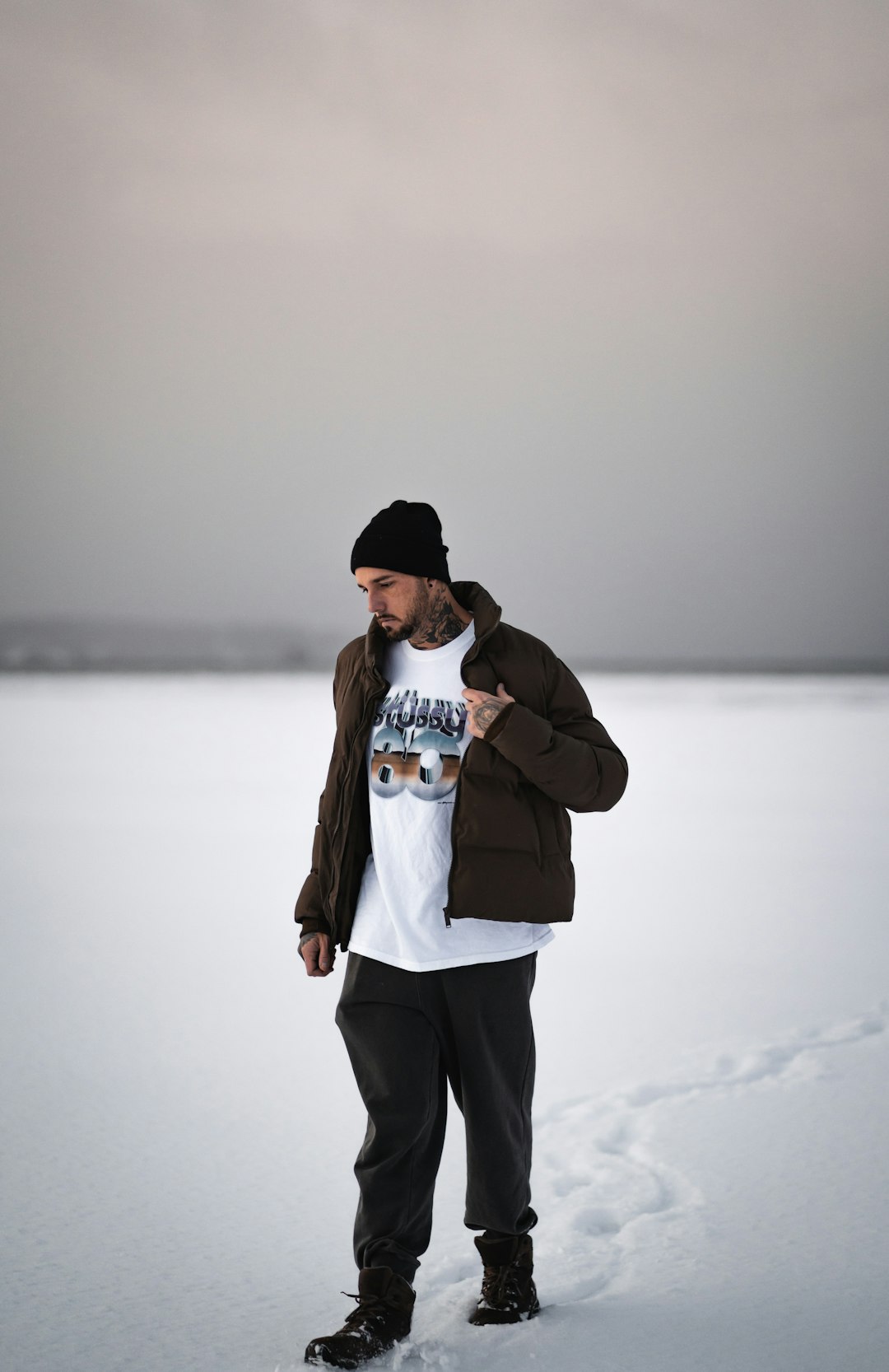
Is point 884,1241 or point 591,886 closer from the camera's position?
point 884,1241

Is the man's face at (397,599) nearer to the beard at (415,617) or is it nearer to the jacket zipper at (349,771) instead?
the beard at (415,617)

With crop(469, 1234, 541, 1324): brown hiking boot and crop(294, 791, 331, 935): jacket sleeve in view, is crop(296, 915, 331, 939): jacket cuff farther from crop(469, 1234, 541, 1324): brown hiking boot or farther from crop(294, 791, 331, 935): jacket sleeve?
crop(469, 1234, 541, 1324): brown hiking boot

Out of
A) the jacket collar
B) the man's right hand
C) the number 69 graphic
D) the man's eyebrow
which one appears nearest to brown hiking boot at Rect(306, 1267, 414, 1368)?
the man's right hand

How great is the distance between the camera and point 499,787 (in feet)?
6.44

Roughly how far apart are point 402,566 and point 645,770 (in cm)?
1118

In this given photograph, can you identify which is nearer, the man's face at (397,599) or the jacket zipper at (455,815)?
the jacket zipper at (455,815)

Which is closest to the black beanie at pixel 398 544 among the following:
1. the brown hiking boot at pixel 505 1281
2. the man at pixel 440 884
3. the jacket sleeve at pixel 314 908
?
the man at pixel 440 884

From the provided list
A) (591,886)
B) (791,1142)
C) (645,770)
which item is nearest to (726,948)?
(591,886)

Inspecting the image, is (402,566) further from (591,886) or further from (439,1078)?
(591,886)

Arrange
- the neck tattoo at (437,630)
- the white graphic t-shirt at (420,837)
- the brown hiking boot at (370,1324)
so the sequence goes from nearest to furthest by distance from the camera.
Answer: the brown hiking boot at (370,1324) → the white graphic t-shirt at (420,837) → the neck tattoo at (437,630)

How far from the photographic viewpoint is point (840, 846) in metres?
7.66

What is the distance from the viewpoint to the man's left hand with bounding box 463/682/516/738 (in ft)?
6.21

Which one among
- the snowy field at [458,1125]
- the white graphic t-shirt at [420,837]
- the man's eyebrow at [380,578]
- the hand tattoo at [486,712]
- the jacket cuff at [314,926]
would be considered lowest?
the snowy field at [458,1125]

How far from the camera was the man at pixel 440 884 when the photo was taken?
1.93 meters
